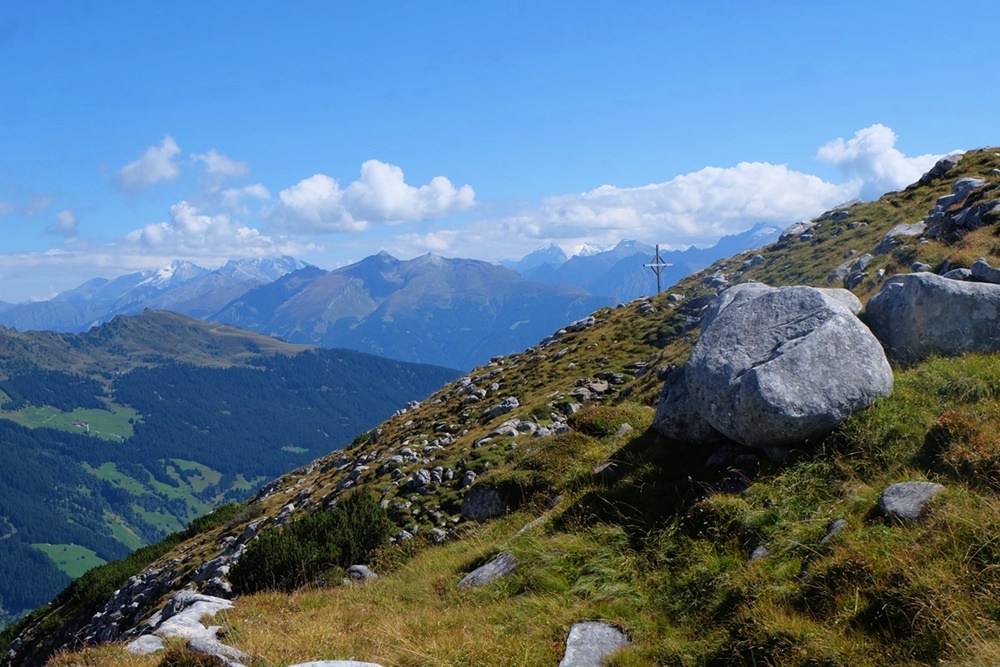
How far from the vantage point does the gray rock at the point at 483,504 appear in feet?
62.2

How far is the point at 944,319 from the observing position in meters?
14.9

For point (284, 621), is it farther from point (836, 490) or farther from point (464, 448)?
point (464, 448)

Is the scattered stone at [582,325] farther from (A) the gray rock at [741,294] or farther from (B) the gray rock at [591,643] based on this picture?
(B) the gray rock at [591,643]

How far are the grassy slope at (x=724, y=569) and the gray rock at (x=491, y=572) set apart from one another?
319mm

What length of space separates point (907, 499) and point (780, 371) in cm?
331

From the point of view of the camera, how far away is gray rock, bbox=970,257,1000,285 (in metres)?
16.5

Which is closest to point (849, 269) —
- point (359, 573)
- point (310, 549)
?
point (359, 573)

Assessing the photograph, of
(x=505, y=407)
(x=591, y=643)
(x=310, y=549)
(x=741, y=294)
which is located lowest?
(x=505, y=407)

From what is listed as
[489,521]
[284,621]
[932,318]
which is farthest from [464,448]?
[932,318]

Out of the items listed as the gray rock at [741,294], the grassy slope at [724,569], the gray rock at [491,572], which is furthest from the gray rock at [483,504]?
the gray rock at [741,294]

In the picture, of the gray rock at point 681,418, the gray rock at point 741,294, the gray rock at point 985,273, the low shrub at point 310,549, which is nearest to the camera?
the gray rock at point 681,418

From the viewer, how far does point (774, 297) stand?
1463cm

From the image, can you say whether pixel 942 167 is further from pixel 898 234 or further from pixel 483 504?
pixel 483 504

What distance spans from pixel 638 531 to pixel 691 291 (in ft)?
142
